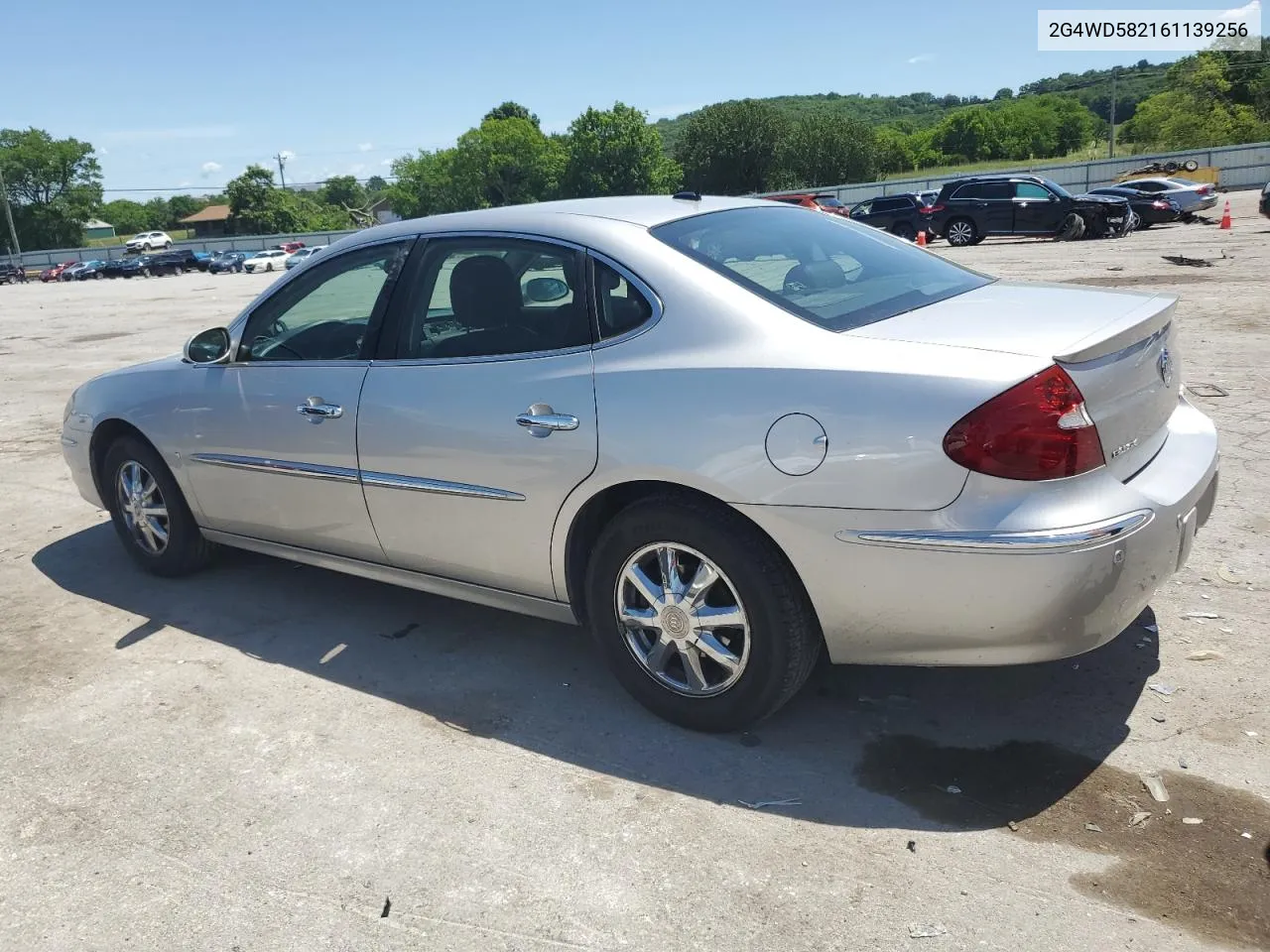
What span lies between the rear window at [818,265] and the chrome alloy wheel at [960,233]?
2362 centimetres

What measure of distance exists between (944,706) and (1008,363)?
4.26 ft

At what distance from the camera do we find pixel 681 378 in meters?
3.07

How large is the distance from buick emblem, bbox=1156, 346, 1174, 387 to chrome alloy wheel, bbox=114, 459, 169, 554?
4.27 metres

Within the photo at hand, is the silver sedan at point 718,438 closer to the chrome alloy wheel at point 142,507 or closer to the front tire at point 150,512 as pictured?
the front tire at point 150,512

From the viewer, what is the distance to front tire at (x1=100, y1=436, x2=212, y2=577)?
4.87 metres

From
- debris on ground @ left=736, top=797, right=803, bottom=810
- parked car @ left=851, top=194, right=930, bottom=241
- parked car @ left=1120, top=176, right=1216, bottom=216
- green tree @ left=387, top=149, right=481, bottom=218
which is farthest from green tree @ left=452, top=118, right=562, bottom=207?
debris on ground @ left=736, top=797, right=803, bottom=810

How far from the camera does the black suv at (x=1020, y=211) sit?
24.2 metres

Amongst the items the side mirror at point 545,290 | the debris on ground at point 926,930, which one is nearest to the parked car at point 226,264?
the side mirror at point 545,290

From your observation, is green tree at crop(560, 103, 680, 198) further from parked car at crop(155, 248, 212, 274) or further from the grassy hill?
parked car at crop(155, 248, 212, 274)

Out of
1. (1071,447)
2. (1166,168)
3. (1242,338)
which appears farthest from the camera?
(1166,168)

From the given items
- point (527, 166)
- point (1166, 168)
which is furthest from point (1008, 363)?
point (527, 166)

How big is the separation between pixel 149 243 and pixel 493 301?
316 ft

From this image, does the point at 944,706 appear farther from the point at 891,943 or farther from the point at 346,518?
the point at 346,518

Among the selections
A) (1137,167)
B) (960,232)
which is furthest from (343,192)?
(960,232)
